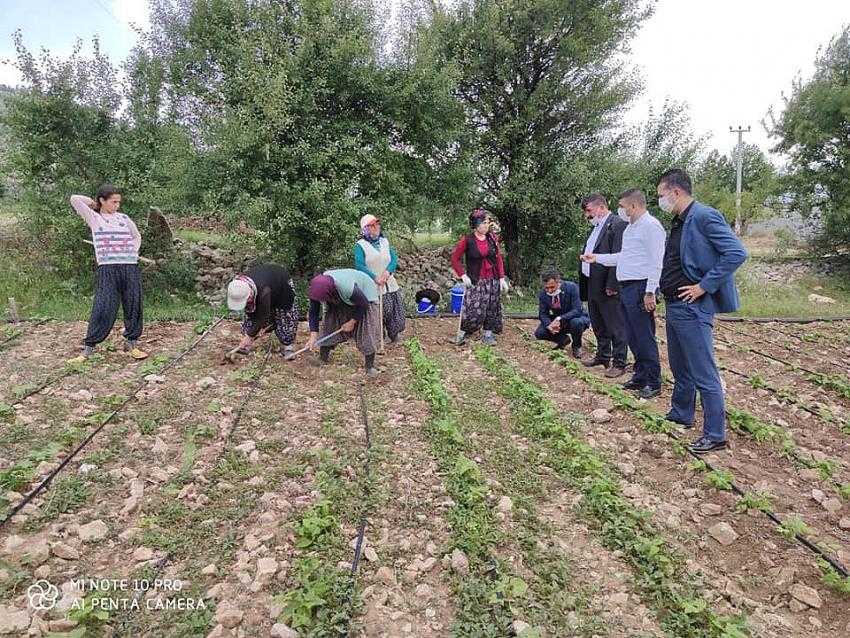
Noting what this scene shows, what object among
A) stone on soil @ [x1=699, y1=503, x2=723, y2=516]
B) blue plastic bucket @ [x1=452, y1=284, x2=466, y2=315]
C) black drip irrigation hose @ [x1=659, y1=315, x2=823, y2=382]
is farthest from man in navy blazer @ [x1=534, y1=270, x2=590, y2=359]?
stone on soil @ [x1=699, y1=503, x2=723, y2=516]

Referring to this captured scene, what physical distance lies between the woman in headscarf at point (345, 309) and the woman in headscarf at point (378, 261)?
1.62ft

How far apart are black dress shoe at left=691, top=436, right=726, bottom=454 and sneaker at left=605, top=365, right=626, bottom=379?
178cm

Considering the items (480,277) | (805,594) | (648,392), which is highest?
(480,277)

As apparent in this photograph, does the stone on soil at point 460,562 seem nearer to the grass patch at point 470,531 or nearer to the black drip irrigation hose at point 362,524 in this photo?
the grass patch at point 470,531

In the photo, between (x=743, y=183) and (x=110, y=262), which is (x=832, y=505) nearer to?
(x=110, y=262)

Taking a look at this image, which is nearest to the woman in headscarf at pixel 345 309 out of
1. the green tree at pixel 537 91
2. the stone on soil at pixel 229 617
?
the stone on soil at pixel 229 617

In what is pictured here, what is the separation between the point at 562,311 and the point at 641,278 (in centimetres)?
179

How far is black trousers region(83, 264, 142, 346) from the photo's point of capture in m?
5.72

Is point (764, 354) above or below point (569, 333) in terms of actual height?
below

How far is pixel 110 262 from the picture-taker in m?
5.71

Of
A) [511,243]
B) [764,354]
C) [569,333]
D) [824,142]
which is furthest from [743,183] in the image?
[569,333]

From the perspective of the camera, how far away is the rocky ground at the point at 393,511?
2.40 meters

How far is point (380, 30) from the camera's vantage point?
9.08 metres

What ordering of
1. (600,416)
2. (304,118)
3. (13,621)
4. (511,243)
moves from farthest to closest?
(511,243) < (304,118) < (600,416) < (13,621)
